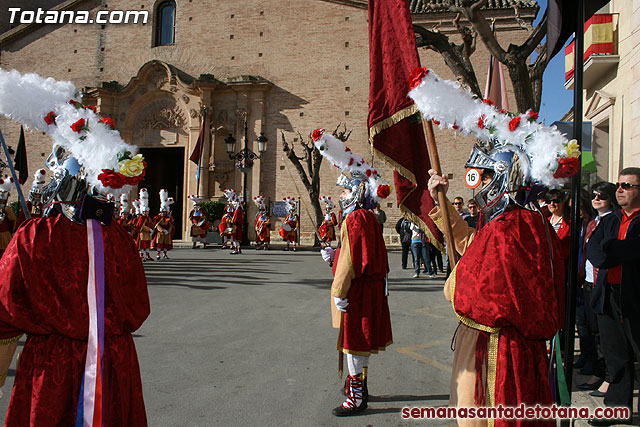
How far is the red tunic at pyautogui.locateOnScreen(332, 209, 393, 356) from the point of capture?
422 cm

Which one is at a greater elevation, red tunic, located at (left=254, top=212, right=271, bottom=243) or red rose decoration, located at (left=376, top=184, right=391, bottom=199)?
red rose decoration, located at (left=376, top=184, right=391, bottom=199)

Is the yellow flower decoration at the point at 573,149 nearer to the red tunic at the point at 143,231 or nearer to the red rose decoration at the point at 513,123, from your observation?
the red rose decoration at the point at 513,123

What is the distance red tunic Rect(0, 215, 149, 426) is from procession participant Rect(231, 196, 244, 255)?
56.7 feet

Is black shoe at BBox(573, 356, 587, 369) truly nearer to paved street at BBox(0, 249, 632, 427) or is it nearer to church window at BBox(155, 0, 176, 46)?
paved street at BBox(0, 249, 632, 427)

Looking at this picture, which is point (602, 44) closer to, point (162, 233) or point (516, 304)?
point (516, 304)

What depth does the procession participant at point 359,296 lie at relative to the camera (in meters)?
4.17

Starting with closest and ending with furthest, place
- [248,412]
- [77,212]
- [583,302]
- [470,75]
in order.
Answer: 1. [77,212]
2. [248,412]
3. [583,302]
4. [470,75]

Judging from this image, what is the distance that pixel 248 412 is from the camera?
4.11 meters

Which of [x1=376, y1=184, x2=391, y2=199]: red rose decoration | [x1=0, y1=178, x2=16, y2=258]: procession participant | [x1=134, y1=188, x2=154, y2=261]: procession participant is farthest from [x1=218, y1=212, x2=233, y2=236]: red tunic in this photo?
[x1=376, y1=184, x2=391, y2=199]: red rose decoration

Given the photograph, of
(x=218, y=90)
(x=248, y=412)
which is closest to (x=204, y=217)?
(x=218, y=90)

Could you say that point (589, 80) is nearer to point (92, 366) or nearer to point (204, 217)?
point (92, 366)

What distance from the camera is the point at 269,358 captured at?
5.59 m

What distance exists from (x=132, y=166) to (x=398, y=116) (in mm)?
1963

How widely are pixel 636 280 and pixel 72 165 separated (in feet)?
13.5
